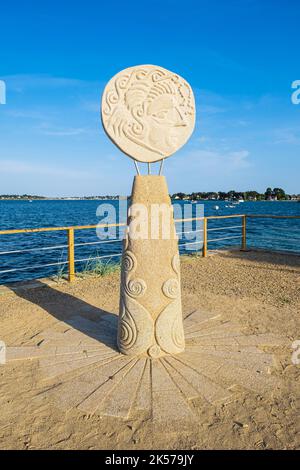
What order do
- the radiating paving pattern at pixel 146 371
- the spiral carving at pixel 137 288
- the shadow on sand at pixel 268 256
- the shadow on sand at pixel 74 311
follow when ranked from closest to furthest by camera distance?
the radiating paving pattern at pixel 146 371, the spiral carving at pixel 137 288, the shadow on sand at pixel 74 311, the shadow on sand at pixel 268 256

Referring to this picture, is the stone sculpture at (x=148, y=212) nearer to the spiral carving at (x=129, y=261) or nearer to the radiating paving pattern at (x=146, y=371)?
the spiral carving at (x=129, y=261)

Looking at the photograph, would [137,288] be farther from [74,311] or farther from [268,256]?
[268,256]

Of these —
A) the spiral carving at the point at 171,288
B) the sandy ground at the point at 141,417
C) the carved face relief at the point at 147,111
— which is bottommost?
the sandy ground at the point at 141,417

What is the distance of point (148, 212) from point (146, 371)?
1.74 metres

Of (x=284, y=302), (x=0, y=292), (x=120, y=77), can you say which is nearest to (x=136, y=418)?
(x=120, y=77)

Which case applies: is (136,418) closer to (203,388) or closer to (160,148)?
(203,388)

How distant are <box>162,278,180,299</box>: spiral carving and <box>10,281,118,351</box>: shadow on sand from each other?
0.94 meters

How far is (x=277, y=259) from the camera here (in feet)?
31.3

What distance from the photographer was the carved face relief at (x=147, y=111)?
3.71 m

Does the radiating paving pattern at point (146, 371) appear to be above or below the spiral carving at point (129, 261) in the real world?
below

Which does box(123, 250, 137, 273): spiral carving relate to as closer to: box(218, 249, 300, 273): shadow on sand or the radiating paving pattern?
the radiating paving pattern

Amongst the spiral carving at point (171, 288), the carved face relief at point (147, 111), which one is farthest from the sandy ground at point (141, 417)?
the carved face relief at point (147, 111)

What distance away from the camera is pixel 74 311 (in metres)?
5.30

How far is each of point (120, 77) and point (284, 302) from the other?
4.60 meters
